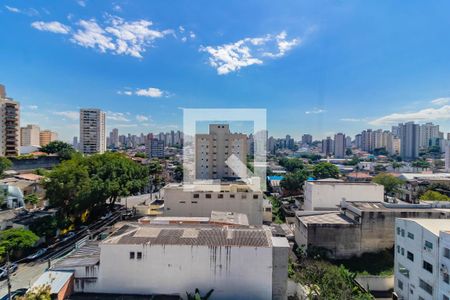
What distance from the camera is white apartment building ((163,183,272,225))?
1474cm

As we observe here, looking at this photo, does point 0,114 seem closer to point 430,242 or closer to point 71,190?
point 71,190

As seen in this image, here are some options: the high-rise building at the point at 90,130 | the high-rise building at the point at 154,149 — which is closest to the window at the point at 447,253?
the high-rise building at the point at 90,130

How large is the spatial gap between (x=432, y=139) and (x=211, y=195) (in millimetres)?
74910

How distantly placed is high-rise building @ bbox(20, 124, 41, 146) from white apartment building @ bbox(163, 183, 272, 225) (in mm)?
46370

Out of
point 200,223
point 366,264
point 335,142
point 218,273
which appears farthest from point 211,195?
point 335,142

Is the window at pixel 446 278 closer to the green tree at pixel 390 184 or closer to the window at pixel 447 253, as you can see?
the window at pixel 447 253

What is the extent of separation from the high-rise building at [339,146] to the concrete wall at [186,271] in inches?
2737

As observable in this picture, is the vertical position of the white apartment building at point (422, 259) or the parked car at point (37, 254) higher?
the white apartment building at point (422, 259)

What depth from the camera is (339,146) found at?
2817 inches

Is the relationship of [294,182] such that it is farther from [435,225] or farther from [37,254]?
[37,254]

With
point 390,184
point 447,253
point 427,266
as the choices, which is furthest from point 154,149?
point 447,253

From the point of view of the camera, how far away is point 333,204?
1614 cm

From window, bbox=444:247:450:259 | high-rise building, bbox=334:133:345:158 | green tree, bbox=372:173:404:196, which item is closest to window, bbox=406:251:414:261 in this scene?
window, bbox=444:247:450:259

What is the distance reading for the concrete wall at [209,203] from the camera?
1474cm
